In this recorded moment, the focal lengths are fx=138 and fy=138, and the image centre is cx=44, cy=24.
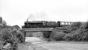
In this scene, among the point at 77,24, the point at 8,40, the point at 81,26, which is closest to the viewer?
the point at 8,40

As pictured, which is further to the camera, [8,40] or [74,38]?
[74,38]

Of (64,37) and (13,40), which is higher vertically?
(13,40)

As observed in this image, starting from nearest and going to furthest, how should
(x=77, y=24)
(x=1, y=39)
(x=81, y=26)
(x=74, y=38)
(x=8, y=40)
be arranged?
(x=1, y=39) → (x=8, y=40) → (x=74, y=38) → (x=81, y=26) → (x=77, y=24)

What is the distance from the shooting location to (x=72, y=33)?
51500mm

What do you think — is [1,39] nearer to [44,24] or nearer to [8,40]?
[8,40]

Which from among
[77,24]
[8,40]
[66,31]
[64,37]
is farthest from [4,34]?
[77,24]

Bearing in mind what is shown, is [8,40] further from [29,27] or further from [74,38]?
[29,27]

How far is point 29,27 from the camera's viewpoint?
5588 cm

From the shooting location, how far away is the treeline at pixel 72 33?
160ft

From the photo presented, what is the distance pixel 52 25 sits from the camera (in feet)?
190

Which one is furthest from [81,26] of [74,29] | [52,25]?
[52,25]

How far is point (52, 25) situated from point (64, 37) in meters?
9.75

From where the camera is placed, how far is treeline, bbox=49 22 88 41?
48644mm

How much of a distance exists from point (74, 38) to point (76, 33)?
83.2 inches
